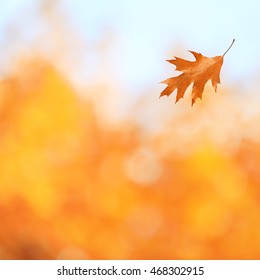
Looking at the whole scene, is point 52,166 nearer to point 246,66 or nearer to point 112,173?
point 112,173

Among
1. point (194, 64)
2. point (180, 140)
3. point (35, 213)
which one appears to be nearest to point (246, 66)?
point (194, 64)

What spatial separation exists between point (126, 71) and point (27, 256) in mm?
673

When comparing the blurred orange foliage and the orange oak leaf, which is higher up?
the orange oak leaf

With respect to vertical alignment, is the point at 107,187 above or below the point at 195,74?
below

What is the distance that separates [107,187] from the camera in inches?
71.4

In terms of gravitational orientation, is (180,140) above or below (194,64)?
below

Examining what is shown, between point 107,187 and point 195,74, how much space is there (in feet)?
1.48

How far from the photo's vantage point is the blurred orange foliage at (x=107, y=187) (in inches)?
71.0

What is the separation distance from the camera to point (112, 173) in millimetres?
1813

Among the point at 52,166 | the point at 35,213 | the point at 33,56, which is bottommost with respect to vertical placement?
the point at 35,213

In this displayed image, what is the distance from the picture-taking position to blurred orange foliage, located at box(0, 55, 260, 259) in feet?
5.92

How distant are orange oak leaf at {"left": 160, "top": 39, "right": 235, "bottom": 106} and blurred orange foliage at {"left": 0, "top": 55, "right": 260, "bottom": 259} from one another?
0.09 meters

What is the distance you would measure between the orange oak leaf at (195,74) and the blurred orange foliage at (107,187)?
9 cm

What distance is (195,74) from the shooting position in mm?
1773
